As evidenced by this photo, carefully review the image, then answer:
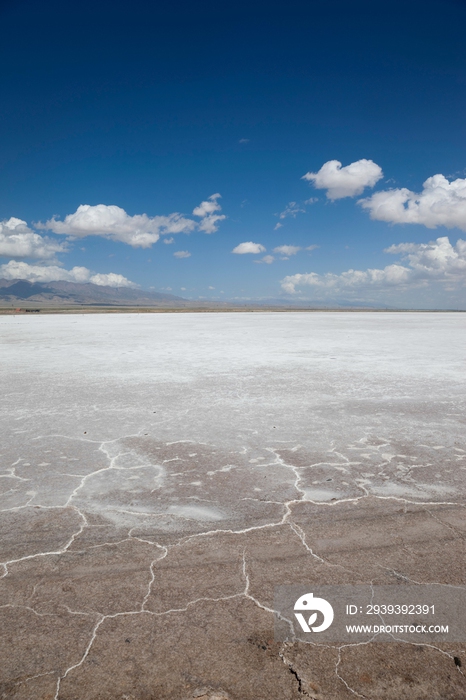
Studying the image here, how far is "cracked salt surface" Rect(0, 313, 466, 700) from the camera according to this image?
1969mm

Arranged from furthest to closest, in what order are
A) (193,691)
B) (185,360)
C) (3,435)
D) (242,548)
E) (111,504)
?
(185,360) → (3,435) → (111,504) → (242,548) → (193,691)

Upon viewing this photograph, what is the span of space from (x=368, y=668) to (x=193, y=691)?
0.83 meters

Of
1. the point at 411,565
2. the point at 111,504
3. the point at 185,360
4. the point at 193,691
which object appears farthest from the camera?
the point at 185,360

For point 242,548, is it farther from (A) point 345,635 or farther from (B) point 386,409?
(B) point 386,409

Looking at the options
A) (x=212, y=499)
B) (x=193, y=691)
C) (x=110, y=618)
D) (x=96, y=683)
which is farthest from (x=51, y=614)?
(x=212, y=499)

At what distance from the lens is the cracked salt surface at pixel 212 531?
197cm

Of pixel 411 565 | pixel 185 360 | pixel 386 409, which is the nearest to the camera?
pixel 411 565

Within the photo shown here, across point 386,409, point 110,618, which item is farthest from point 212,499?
point 386,409

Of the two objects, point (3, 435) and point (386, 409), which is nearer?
point (3, 435)

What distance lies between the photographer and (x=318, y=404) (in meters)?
6.75

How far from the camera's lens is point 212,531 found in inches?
122

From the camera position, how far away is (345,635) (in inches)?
86.0

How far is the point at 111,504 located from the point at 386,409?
4.47m

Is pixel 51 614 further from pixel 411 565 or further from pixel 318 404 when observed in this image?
pixel 318 404
